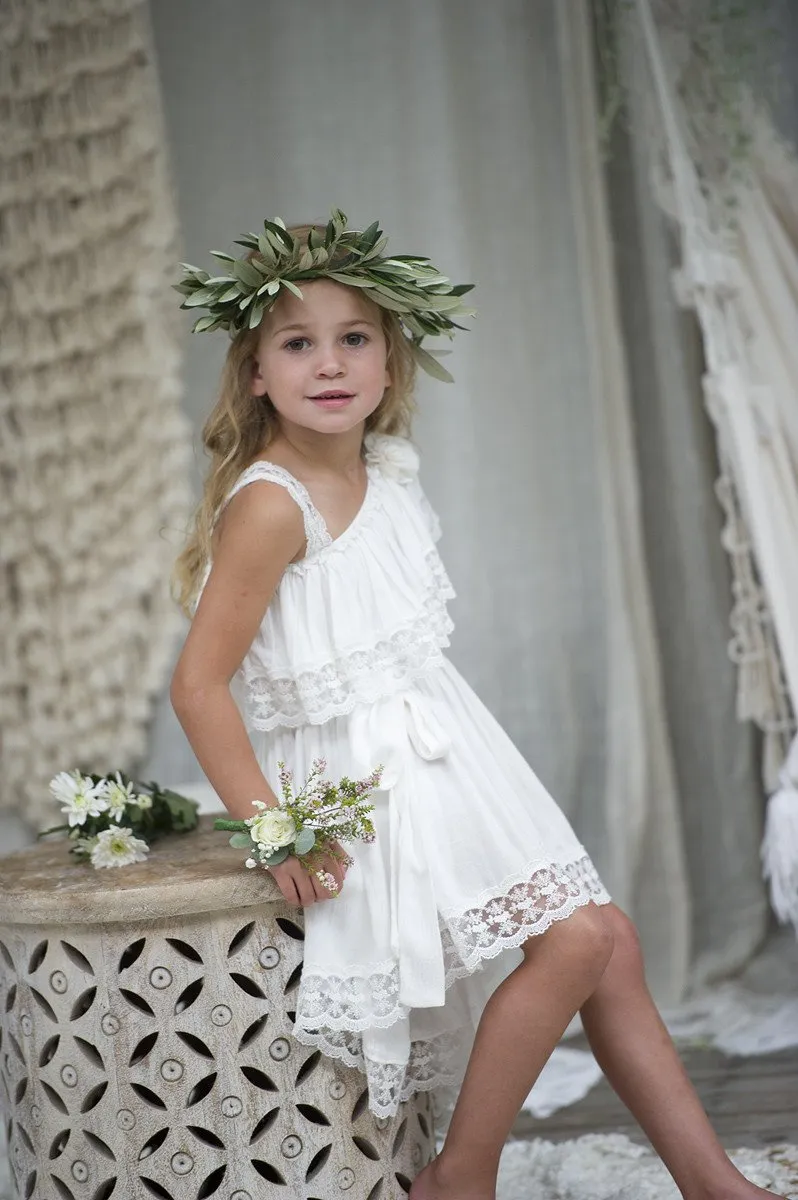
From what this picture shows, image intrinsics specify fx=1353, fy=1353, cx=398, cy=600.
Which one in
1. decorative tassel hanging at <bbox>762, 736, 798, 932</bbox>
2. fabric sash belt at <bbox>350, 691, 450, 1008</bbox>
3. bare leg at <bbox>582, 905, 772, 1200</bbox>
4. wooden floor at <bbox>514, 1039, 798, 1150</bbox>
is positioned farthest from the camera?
decorative tassel hanging at <bbox>762, 736, 798, 932</bbox>

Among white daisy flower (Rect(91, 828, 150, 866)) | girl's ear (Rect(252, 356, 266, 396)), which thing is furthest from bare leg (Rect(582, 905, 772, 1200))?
girl's ear (Rect(252, 356, 266, 396))

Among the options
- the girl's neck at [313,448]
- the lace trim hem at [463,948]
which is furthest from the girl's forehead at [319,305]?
the lace trim hem at [463,948]

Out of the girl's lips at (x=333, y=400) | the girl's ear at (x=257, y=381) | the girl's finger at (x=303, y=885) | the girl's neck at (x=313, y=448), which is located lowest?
the girl's finger at (x=303, y=885)

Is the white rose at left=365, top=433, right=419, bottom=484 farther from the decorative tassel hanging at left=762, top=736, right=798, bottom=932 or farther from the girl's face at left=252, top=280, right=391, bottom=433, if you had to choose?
the decorative tassel hanging at left=762, top=736, right=798, bottom=932

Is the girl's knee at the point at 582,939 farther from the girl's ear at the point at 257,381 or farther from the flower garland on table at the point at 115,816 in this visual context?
the girl's ear at the point at 257,381

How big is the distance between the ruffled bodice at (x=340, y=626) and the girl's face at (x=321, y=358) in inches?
3.9

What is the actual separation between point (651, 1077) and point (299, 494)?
2.98 feet

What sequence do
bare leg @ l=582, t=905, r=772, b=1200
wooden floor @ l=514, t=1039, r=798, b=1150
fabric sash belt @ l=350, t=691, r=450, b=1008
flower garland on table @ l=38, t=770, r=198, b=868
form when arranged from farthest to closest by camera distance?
wooden floor @ l=514, t=1039, r=798, b=1150, flower garland on table @ l=38, t=770, r=198, b=868, bare leg @ l=582, t=905, r=772, b=1200, fabric sash belt @ l=350, t=691, r=450, b=1008

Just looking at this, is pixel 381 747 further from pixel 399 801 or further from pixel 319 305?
pixel 319 305

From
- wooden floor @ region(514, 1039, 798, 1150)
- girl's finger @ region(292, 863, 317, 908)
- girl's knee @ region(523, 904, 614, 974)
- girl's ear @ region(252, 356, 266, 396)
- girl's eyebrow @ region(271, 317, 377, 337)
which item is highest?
girl's eyebrow @ region(271, 317, 377, 337)

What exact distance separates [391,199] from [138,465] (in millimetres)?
793

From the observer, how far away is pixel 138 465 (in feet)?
9.75

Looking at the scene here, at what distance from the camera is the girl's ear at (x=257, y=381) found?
190cm

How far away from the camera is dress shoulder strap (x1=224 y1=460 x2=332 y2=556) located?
70.8 inches
